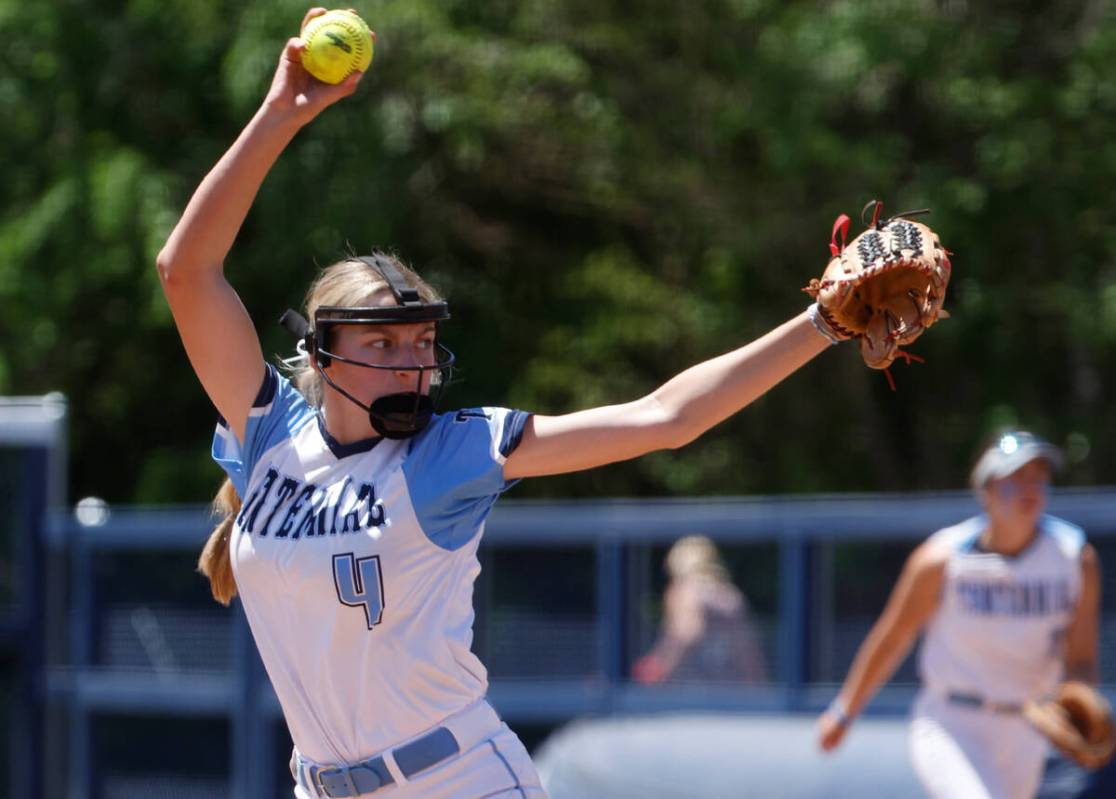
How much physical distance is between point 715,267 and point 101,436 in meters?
5.36

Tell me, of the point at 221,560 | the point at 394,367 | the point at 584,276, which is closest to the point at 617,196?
the point at 584,276

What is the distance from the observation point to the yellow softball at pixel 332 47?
3.24m

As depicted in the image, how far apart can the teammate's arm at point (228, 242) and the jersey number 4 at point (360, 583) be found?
45 cm

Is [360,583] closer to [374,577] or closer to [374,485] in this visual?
[374,577]

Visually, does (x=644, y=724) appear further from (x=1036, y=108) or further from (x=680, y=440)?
(x=680, y=440)

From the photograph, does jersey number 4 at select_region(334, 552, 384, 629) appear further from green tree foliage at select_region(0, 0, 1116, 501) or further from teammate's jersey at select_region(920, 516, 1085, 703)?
green tree foliage at select_region(0, 0, 1116, 501)

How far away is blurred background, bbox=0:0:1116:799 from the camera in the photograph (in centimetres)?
972

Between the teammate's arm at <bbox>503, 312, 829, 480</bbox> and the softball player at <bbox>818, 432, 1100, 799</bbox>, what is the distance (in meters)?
3.36

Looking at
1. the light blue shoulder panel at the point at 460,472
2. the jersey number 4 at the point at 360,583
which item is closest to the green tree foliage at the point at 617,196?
the light blue shoulder panel at the point at 460,472

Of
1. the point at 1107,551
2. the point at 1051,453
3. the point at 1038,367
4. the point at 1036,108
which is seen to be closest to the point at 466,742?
the point at 1051,453

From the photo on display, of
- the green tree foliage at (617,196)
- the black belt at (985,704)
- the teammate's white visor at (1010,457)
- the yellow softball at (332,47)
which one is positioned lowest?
the black belt at (985,704)

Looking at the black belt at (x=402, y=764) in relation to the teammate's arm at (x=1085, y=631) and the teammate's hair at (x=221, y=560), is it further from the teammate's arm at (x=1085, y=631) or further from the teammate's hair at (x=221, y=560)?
the teammate's arm at (x=1085, y=631)

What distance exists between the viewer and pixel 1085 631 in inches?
251

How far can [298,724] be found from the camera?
3281mm
